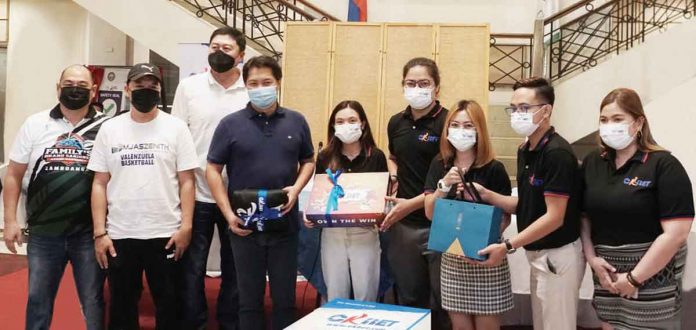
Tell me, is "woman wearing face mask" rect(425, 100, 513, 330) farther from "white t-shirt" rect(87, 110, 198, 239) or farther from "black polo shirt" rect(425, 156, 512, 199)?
"white t-shirt" rect(87, 110, 198, 239)

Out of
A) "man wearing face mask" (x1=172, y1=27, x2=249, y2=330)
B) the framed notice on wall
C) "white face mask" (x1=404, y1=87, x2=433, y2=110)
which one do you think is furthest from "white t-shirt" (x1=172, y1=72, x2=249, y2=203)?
the framed notice on wall

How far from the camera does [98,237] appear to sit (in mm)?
2664

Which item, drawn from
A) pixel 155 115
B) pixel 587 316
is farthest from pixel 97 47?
pixel 587 316

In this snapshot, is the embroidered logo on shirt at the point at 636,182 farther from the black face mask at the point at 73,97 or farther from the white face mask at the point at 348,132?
the black face mask at the point at 73,97

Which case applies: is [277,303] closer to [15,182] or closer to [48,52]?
[15,182]

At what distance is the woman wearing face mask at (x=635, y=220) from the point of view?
2.07 metres

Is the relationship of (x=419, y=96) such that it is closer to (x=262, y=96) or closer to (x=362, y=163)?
(x=362, y=163)

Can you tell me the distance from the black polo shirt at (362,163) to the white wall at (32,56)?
21.2ft

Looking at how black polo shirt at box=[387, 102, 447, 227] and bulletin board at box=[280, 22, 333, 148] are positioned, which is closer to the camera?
black polo shirt at box=[387, 102, 447, 227]

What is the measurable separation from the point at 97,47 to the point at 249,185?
6.71m

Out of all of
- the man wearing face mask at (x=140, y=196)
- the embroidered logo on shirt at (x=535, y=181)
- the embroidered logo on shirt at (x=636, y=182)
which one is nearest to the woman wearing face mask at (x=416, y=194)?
the embroidered logo on shirt at (x=535, y=181)

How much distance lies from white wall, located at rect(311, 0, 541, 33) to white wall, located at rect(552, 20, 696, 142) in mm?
2100

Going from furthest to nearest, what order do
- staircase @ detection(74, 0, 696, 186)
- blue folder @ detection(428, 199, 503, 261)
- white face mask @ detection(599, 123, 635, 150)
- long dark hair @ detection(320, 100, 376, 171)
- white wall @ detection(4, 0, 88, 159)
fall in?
white wall @ detection(4, 0, 88, 159) → staircase @ detection(74, 0, 696, 186) → long dark hair @ detection(320, 100, 376, 171) → blue folder @ detection(428, 199, 503, 261) → white face mask @ detection(599, 123, 635, 150)

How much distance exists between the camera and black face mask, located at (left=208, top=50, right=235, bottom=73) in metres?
3.03
